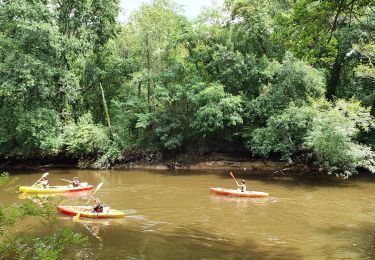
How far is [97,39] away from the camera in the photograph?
3281 centimetres

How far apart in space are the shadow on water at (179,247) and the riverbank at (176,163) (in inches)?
616

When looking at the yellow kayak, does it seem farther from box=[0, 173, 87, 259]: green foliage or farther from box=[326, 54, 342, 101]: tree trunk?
box=[326, 54, 342, 101]: tree trunk

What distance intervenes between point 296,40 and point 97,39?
2652 centimetres

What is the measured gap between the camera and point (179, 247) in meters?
12.5

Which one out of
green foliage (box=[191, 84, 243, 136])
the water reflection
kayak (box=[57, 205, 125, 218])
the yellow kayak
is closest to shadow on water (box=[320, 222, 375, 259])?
the water reflection

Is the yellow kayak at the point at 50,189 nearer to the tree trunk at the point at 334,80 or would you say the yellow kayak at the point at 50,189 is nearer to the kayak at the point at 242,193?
the kayak at the point at 242,193

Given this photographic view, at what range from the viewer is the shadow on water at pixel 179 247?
38.4ft

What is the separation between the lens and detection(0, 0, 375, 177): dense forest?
2653 cm

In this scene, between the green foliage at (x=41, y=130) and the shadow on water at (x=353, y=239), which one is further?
the green foliage at (x=41, y=130)

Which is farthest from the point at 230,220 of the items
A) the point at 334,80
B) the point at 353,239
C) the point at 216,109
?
the point at 334,80

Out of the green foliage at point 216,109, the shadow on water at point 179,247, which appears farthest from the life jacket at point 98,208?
the green foliage at point 216,109

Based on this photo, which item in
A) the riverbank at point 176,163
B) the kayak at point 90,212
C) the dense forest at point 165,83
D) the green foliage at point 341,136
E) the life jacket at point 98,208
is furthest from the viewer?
the riverbank at point 176,163

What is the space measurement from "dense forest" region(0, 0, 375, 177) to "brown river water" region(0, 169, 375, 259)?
13.6 feet

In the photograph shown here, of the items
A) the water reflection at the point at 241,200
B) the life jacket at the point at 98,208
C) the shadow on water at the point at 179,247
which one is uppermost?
the water reflection at the point at 241,200
